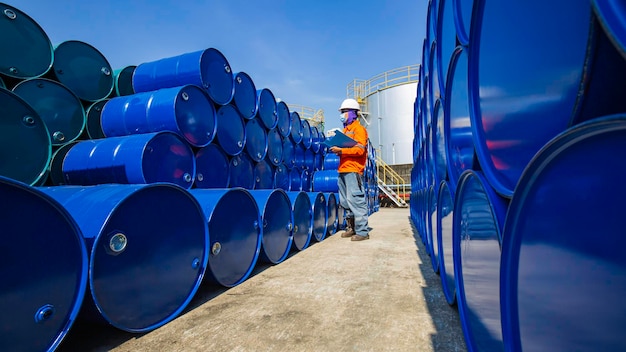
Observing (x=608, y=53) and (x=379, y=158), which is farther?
(x=379, y=158)

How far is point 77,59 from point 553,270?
4780 millimetres

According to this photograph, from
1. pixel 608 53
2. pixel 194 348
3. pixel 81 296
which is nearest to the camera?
pixel 608 53

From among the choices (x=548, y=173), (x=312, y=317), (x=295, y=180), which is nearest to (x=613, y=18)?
(x=548, y=173)

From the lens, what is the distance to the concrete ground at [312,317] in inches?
66.9

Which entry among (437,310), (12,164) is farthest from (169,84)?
(437,310)

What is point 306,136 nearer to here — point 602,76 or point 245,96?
point 245,96

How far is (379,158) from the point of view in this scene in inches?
571

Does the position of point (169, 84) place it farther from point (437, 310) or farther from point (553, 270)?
point (553, 270)

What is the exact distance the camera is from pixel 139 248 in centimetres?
181

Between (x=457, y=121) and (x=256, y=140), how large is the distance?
11.2 ft

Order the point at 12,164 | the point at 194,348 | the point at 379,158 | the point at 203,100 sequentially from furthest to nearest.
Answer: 1. the point at 379,158
2. the point at 203,100
3. the point at 12,164
4. the point at 194,348

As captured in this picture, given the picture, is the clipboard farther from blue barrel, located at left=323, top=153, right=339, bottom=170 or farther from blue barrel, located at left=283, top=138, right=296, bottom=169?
blue barrel, located at left=323, top=153, right=339, bottom=170

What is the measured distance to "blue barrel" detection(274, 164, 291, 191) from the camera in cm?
530

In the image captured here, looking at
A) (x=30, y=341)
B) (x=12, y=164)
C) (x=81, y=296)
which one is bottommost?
(x=30, y=341)
